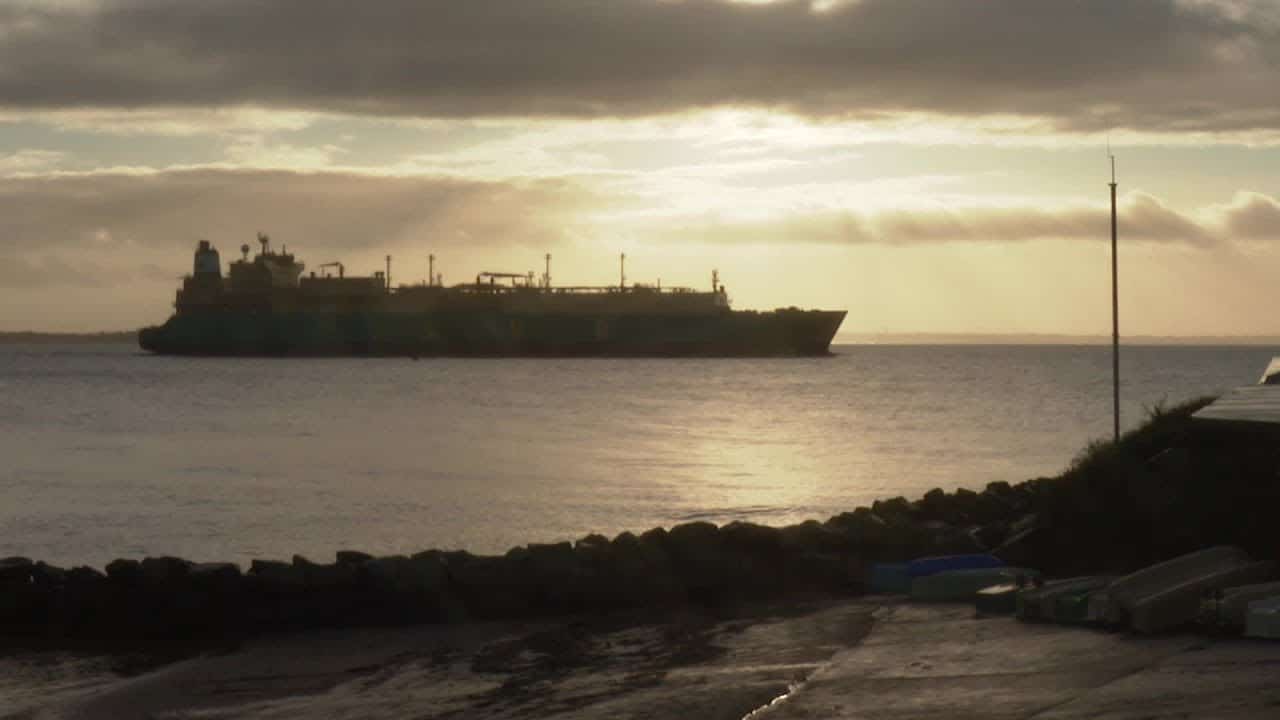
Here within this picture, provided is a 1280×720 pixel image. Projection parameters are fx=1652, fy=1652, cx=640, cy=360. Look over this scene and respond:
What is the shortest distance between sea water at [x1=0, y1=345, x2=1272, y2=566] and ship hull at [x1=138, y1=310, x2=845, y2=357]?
45.3 m

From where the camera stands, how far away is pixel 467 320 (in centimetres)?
14038

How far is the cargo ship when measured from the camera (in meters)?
139

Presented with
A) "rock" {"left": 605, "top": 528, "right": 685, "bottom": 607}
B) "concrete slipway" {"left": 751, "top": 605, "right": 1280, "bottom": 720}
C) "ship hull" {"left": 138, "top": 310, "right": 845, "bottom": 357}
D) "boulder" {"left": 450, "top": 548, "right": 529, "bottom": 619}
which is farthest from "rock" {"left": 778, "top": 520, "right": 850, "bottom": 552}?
"ship hull" {"left": 138, "top": 310, "right": 845, "bottom": 357}

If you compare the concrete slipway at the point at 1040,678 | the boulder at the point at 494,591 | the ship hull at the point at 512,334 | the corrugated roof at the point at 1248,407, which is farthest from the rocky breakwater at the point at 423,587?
the ship hull at the point at 512,334

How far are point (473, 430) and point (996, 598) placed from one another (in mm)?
42659

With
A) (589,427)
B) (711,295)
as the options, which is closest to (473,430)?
(589,427)

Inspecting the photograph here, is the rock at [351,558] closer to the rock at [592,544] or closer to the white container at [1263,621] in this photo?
the rock at [592,544]

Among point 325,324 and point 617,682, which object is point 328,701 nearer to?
point 617,682

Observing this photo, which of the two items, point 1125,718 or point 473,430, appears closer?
point 1125,718

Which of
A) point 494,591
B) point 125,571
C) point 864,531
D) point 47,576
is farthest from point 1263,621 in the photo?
point 47,576

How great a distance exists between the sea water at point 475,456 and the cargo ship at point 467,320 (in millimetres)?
45399

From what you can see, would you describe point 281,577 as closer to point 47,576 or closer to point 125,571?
point 125,571

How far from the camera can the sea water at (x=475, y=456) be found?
26.0 meters

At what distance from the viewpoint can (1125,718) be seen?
7.78 metres
